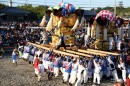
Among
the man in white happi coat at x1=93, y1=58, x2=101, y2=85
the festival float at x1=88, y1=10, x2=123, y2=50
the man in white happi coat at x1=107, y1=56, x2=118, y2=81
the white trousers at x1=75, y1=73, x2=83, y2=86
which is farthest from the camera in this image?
the festival float at x1=88, y1=10, x2=123, y2=50

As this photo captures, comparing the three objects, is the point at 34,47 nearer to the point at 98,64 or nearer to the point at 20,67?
the point at 20,67

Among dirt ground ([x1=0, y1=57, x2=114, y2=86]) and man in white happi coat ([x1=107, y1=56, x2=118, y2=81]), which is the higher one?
man in white happi coat ([x1=107, y1=56, x2=118, y2=81])

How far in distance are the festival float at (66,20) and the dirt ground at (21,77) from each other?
9.24ft

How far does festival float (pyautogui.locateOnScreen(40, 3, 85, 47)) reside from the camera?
20.5 m

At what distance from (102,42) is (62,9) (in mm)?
3541

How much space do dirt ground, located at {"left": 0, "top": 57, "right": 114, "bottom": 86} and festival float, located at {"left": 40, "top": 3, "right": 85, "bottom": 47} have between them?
2.82 metres

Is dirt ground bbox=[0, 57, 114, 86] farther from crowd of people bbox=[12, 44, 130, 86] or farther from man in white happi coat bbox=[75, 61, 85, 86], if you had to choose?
man in white happi coat bbox=[75, 61, 85, 86]

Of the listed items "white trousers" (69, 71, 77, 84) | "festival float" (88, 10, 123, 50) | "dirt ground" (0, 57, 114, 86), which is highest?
"festival float" (88, 10, 123, 50)

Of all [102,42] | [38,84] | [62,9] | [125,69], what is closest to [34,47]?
[62,9]

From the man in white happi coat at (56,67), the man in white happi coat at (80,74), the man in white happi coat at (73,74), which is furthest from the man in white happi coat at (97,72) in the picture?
the man in white happi coat at (56,67)

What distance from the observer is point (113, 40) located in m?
19.8

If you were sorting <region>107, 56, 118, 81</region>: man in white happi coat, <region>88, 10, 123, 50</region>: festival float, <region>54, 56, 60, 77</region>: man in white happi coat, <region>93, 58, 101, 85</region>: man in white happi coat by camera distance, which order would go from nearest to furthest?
<region>93, 58, 101, 85</region>: man in white happi coat < <region>107, 56, 118, 81</region>: man in white happi coat < <region>54, 56, 60, 77</region>: man in white happi coat < <region>88, 10, 123, 50</region>: festival float

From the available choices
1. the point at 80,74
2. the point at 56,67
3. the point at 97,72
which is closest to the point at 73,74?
the point at 80,74

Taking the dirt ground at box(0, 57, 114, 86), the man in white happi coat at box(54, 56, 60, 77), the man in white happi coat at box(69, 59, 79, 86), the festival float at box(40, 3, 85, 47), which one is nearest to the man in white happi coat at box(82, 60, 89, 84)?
the man in white happi coat at box(69, 59, 79, 86)
